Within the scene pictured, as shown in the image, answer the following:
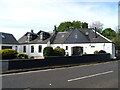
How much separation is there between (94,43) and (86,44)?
2041mm

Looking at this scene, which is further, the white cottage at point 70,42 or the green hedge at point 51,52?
the white cottage at point 70,42

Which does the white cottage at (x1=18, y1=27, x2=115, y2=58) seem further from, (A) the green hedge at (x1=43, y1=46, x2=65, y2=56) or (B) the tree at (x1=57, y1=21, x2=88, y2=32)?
(B) the tree at (x1=57, y1=21, x2=88, y2=32)

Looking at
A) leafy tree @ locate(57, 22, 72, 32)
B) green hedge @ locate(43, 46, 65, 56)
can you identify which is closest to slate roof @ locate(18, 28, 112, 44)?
green hedge @ locate(43, 46, 65, 56)

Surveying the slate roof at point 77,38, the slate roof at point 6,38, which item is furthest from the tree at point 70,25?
the slate roof at point 6,38

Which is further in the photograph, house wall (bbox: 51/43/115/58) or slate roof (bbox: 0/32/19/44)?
house wall (bbox: 51/43/115/58)

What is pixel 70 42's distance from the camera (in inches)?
1699

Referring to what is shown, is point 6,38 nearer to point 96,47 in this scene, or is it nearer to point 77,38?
point 77,38

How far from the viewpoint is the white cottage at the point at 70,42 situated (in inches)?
1592

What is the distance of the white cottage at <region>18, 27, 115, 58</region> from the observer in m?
40.4

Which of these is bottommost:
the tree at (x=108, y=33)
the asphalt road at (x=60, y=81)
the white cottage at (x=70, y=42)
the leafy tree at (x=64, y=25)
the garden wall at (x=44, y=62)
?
the asphalt road at (x=60, y=81)

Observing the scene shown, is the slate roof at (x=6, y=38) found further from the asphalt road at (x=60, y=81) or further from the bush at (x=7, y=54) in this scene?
the asphalt road at (x=60, y=81)

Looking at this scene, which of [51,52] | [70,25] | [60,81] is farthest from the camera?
[70,25]

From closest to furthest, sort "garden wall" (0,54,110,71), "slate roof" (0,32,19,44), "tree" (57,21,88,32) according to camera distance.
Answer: "garden wall" (0,54,110,71)
"slate roof" (0,32,19,44)
"tree" (57,21,88,32)

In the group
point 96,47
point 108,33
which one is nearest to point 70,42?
point 96,47
